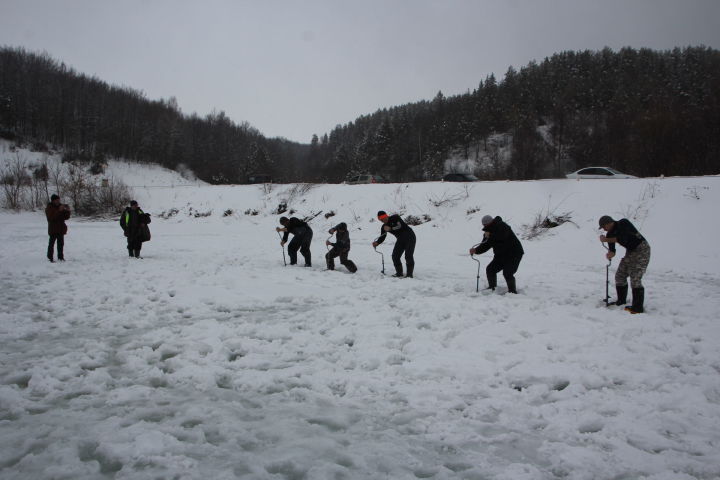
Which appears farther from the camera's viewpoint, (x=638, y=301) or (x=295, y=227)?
(x=295, y=227)

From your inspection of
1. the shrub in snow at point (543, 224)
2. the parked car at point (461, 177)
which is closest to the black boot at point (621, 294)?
the shrub in snow at point (543, 224)

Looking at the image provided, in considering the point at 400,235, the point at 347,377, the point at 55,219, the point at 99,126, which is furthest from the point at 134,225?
the point at 99,126

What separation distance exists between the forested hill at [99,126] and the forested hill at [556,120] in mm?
22880

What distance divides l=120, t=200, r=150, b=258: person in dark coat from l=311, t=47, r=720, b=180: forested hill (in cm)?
3433

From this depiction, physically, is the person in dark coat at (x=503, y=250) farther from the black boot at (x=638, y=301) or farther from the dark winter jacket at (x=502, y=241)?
the black boot at (x=638, y=301)

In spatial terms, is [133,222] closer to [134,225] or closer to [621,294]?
[134,225]

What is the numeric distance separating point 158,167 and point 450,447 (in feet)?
263

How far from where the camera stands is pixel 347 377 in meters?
4.39

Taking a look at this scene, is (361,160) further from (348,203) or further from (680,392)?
(680,392)

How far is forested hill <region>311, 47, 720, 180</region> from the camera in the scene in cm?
4069

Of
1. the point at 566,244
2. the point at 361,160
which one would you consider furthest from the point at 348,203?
the point at 361,160

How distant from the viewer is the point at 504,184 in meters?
22.0

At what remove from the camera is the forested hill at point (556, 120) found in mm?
40688

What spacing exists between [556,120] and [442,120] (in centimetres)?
2096
